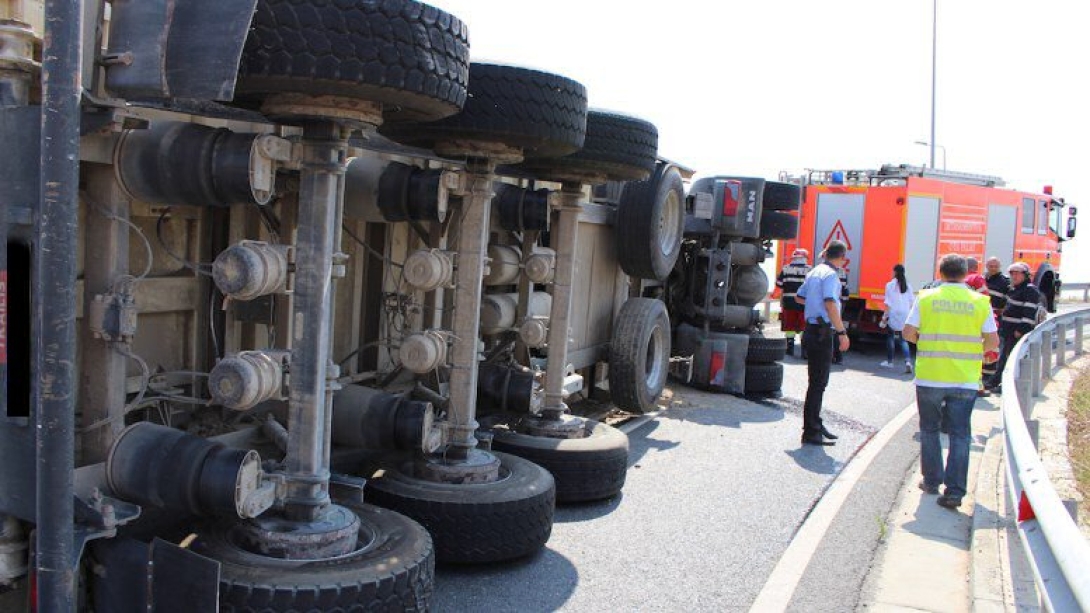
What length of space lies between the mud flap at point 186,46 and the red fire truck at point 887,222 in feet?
52.2

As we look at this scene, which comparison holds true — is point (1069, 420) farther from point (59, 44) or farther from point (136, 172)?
point (59, 44)

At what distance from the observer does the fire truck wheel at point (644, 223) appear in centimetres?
853

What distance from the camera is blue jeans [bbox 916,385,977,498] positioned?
691cm

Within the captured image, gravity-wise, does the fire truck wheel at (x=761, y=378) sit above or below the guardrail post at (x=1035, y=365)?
below

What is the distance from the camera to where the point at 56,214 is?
2.15m

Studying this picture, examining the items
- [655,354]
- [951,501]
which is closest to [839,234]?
[655,354]

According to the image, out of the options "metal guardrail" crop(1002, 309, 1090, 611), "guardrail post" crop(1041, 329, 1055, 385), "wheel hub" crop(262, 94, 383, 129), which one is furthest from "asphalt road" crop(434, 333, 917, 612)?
"guardrail post" crop(1041, 329, 1055, 385)

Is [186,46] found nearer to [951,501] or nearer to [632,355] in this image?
[951,501]

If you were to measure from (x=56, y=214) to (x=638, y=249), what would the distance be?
675 centimetres

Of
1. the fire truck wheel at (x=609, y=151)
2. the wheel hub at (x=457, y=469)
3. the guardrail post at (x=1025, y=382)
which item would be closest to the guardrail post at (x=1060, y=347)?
the guardrail post at (x=1025, y=382)

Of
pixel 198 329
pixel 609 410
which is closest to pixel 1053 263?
pixel 609 410

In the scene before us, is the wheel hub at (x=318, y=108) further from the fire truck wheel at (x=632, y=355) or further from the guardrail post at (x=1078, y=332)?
the guardrail post at (x=1078, y=332)

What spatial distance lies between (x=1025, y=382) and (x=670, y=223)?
11.4ft

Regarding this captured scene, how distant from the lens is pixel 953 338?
7000 mm
